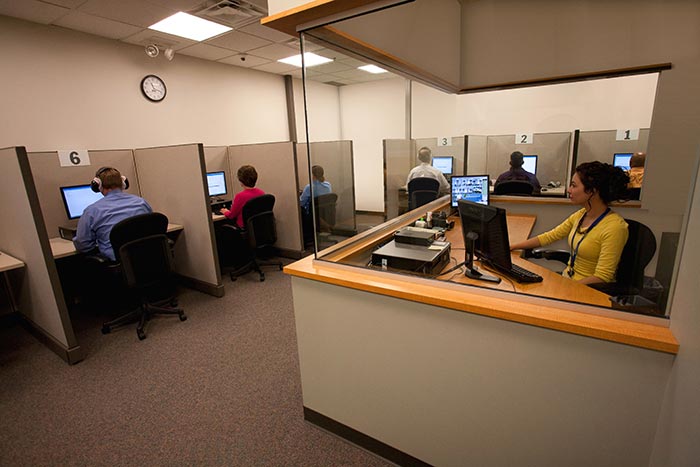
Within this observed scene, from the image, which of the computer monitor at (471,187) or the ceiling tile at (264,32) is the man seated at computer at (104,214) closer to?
the ceiling tile at (264,32)

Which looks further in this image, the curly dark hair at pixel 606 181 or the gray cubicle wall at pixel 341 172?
the gray cubicle wall at pixel 341 172

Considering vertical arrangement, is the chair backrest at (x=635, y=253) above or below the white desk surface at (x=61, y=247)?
above

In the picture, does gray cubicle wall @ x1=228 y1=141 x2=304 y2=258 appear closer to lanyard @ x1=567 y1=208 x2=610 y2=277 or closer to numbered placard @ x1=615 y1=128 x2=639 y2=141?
lanyard @ x1=567 y1=208 x2=610 y2=277

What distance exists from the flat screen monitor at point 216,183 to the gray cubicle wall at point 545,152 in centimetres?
392

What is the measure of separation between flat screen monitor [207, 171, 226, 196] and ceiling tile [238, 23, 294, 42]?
157cm

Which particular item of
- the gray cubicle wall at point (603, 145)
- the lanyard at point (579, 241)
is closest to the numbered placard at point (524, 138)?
the gray cubicle wall at point (603, 145)

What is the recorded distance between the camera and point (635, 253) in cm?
169

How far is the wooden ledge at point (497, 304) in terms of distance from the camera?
3.13 ft

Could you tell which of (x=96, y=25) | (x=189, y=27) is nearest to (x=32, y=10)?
(x=96, y=25)

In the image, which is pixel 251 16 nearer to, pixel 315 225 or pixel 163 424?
→ pixel 315 225

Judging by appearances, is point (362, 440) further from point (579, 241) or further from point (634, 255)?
point (634, 255)

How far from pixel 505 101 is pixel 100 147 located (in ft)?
17.4

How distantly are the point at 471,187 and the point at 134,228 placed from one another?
2.68 metres

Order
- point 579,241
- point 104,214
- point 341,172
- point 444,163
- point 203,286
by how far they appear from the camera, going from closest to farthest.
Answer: point 579,241 < point 104,214 < point 203,286 < point 444,163 < point 341,172
